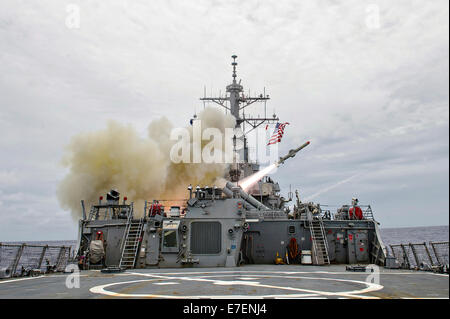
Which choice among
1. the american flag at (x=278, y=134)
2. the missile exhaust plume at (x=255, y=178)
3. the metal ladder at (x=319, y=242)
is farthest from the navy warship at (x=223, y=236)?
the american flag at (x=278, y=134)

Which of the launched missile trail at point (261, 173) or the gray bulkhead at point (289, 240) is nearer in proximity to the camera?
the gray bulkhead at point (289, 240)

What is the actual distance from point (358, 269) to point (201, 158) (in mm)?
16111

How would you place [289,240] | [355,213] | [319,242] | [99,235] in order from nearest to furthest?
[99,235]
[319,242]
[289,240]
[355,213]

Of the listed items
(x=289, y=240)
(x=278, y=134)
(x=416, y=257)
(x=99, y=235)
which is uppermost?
(x=278, y=134)

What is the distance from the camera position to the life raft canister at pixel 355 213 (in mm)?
18016

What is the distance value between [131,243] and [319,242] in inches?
306

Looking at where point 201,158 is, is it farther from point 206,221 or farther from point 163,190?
point 206,221

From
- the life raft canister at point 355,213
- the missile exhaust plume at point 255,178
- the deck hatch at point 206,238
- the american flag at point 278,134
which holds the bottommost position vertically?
the deck hatch at point 206,238

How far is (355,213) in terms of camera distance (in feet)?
59.2

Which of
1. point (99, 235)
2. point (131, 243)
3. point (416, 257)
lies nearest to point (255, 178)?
point (131, 243)

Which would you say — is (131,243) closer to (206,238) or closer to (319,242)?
(206,238)

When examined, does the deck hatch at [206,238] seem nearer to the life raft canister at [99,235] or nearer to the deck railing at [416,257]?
the life raft canister at [99,235]
